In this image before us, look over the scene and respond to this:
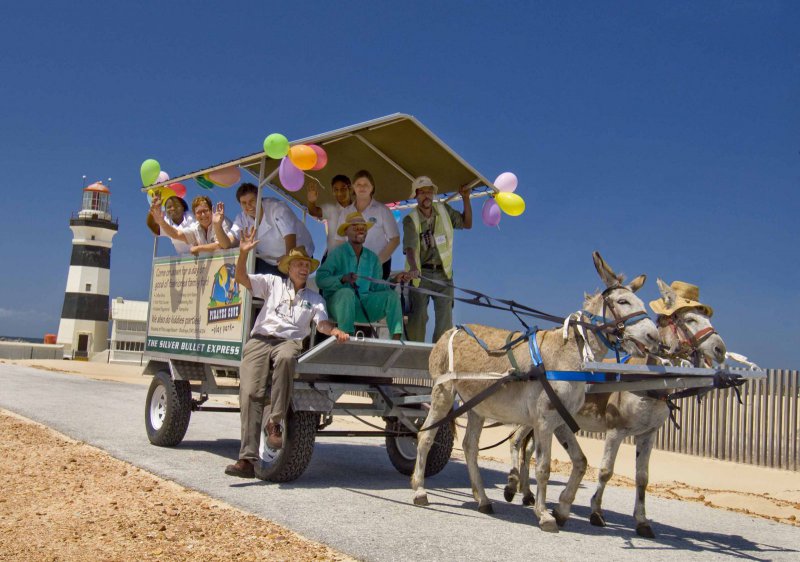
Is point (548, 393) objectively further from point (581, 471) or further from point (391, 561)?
point (391, 561)

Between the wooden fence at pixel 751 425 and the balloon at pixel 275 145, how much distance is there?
858 centimetres

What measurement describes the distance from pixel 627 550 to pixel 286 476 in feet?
11.9

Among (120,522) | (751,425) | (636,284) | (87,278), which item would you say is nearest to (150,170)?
(120,522)

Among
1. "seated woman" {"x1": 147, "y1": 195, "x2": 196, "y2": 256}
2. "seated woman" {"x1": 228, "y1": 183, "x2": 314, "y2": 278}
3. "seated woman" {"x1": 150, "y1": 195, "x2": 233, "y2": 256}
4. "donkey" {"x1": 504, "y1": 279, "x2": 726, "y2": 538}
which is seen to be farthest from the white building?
"donkey" {"x1": 504, "y1": 279, "x2": 726, "y2": 538}

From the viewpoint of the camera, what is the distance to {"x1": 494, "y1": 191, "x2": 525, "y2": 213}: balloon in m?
9.84

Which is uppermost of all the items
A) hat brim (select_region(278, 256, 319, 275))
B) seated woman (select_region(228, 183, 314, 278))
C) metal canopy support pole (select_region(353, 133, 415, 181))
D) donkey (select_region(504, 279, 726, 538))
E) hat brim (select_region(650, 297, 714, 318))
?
metal canopy support pole (select_region(353, 133, 415, 181))

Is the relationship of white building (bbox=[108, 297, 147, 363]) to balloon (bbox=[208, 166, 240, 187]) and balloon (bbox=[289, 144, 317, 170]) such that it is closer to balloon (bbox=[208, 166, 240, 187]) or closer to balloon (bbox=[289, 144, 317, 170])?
balloon (bbox=[208, 166, 240, 187])

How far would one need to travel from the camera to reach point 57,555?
518cm

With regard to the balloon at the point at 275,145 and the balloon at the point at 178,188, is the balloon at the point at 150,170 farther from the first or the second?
the balloon at the point at 275,145

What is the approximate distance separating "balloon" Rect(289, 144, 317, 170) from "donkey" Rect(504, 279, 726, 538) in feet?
13.1

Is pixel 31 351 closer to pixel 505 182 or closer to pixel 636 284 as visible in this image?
pixel 505 182

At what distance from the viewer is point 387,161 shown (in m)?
10.3

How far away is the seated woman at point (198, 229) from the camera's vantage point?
9.75 m

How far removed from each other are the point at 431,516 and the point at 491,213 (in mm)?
4586
